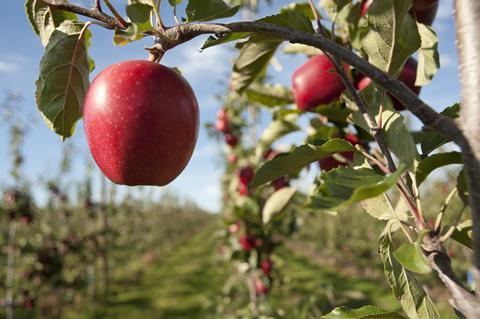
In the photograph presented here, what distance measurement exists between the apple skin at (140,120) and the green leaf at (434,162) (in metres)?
0.42

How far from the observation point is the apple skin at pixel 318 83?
1195 mm

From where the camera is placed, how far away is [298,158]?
27.5 inches

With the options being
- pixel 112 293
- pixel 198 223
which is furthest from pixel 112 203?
pixel 198 223

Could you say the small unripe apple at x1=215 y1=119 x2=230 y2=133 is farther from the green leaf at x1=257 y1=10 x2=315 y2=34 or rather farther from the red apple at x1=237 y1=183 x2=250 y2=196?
the green leaf at x1=257 y1=10 x2=315 y2=34

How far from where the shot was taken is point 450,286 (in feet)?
1.87

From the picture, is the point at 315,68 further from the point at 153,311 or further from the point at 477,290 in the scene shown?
the point at 153,311

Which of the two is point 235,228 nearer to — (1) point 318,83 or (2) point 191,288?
(1) point 318,83

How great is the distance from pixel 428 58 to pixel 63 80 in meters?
0.72

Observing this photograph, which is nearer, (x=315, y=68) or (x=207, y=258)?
(x=315, y=68)

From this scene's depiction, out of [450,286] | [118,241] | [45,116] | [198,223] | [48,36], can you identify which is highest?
[48,36]

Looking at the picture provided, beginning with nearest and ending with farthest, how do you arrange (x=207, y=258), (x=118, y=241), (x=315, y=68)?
(x=315, y=68) < (x=118, y=241) < (x=207, y=258)

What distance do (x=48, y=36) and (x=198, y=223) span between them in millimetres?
29887

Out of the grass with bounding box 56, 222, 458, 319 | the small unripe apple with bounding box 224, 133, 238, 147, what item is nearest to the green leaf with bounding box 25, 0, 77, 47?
the small unripe apple with bounding box 224, 133, 238, 147

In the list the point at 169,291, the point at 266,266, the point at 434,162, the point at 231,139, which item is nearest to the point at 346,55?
the point at 434,162
